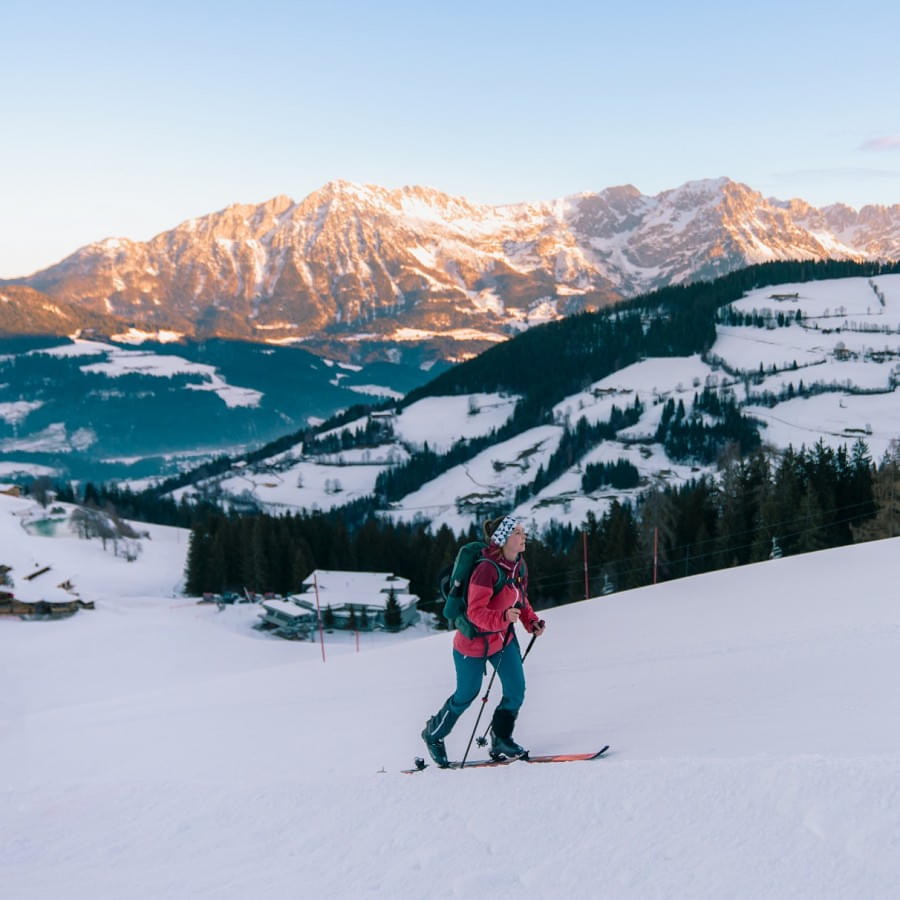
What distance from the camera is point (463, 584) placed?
8.16 meters

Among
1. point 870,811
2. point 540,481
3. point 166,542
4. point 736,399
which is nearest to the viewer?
point 870,811

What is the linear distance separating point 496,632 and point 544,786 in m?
1.70

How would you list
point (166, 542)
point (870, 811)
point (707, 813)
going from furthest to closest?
point (166, 542), point (707, 813), point (870, 811)

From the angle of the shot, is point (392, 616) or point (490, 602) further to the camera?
point (392, 616)

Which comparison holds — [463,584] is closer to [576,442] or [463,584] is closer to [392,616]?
[392,616]

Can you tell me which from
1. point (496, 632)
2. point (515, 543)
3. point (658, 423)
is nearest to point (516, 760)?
point (496, 632)

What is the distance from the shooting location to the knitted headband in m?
8.04

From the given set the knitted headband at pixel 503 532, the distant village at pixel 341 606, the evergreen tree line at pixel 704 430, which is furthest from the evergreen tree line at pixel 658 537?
the evergreen tree line at pixel 704 430

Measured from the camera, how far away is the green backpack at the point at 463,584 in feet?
26.2

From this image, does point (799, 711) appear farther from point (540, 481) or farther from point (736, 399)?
point (736, 399)

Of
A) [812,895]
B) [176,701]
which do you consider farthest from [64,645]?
[812,895]

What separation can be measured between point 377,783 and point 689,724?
350cm

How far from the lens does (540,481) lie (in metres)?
157

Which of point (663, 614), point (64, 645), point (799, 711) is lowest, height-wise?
point (64, 645)
